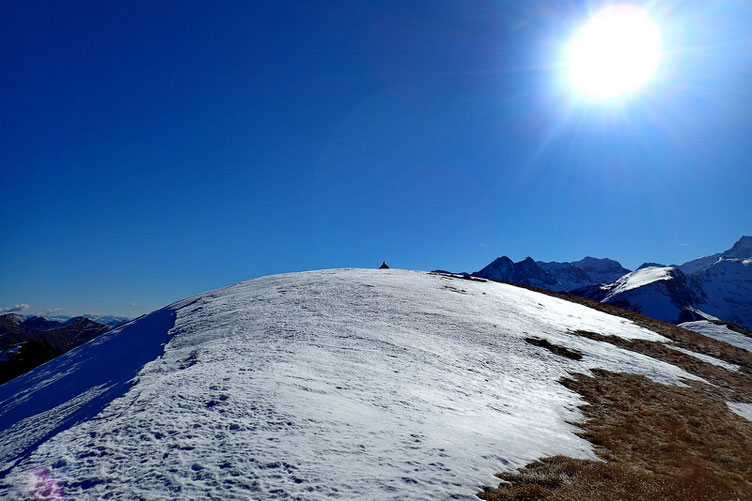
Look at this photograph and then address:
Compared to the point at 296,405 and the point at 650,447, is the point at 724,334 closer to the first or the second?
→ the point at 650,447

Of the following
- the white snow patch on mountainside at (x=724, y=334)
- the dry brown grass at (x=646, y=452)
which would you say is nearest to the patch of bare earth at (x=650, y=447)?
the dry brown grass at (x=646, y=452)

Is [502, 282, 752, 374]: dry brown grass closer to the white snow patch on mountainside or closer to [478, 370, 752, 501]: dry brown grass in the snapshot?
the white snow patch on mountainside

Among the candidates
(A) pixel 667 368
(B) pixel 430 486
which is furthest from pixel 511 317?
(B) pixel 430 486

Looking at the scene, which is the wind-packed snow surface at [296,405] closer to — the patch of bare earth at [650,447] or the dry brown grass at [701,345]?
the patch of bare earth at [650,447]

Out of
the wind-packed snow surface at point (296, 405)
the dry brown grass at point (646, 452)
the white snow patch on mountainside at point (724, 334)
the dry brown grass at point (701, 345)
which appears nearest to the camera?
the wind-packed snow surface at point (296, 405)

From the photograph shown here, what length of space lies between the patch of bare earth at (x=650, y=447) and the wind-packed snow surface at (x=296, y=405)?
654 millimetres

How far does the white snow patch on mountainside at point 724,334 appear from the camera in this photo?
37906mm

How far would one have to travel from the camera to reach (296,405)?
9.62 m

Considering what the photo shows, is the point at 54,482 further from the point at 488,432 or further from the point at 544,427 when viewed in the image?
the point at 544,427

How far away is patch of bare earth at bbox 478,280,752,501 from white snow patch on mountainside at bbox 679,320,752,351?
21.3 meters

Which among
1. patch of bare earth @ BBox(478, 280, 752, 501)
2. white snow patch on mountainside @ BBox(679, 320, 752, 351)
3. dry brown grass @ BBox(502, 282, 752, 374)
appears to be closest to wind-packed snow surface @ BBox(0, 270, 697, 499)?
patch of bare earth @ BBox(478, 280, 752, 501)

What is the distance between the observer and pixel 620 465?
952 centimetres

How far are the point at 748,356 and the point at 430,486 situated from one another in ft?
134

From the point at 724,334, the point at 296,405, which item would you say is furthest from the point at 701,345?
the point at 296,405
